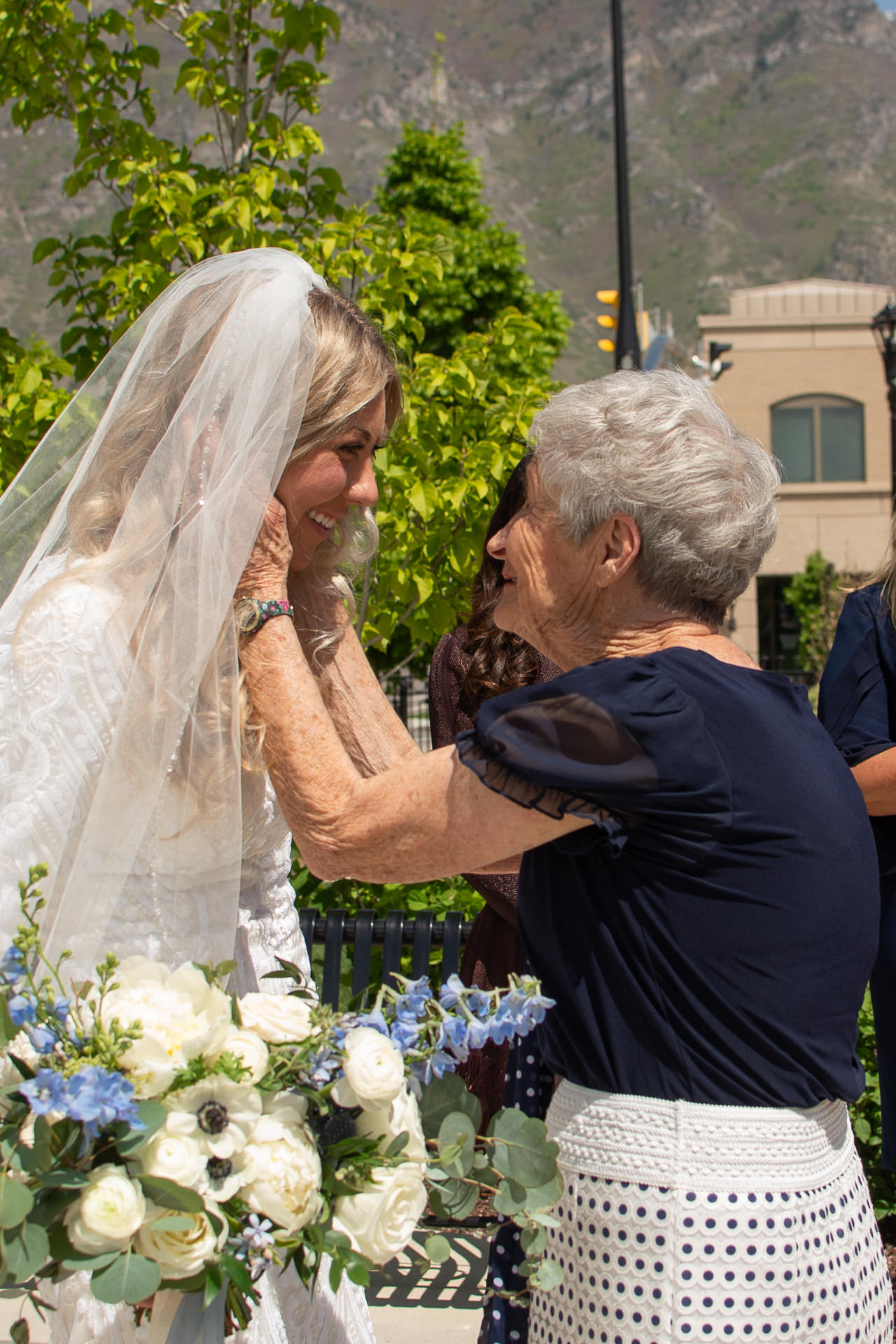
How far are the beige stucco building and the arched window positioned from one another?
0.06 ft

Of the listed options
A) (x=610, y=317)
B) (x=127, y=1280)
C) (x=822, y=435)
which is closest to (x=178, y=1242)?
(x=127, y=1280)

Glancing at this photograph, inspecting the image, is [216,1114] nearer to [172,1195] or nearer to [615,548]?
[172,1195]

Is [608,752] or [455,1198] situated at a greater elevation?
[608,752]

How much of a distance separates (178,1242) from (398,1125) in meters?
0.26

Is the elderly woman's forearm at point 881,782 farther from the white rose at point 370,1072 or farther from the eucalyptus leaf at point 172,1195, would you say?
the eucalyptus leaf at point 172,1195

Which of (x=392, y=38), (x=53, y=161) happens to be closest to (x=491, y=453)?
(x=53, y=161)

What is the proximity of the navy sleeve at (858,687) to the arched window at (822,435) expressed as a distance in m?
29.3

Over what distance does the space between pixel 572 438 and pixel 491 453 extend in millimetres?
2412

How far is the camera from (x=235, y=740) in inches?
74.1

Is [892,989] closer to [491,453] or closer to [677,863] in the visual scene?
[677,863]

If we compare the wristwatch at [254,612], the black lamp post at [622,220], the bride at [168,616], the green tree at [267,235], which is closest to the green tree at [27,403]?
the green tree at [267,235]

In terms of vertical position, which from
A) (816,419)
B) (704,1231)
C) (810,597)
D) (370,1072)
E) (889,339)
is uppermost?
(816,419)

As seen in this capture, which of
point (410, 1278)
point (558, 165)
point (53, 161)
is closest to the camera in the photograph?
point (410, 1278)

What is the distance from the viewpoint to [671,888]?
1.61 m
